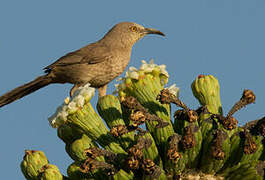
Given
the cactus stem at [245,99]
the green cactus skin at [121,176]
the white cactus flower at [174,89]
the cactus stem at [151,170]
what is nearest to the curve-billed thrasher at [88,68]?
the white cactus flower at [174,89]

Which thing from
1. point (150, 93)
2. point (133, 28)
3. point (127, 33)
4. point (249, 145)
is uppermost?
point (133, 28)

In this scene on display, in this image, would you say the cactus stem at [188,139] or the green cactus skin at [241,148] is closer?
the cactus stem at [188,139]

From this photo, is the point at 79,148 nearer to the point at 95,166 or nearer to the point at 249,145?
the point at 95,166

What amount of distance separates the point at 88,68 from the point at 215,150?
154 inches

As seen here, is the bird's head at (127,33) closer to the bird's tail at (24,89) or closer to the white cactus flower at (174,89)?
the bird's tail at (24,89)

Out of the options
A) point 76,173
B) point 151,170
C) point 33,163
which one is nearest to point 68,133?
point 33,163

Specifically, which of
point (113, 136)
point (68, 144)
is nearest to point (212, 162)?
point (113, 136)

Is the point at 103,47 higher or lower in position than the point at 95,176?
higher

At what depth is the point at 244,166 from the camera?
13.5ft

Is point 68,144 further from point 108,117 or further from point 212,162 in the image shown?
point 212,162

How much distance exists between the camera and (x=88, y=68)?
7.68 metres

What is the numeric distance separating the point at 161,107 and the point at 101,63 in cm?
296

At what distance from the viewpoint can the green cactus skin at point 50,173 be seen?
445 centimetres

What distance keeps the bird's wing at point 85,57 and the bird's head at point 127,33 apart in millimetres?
457
